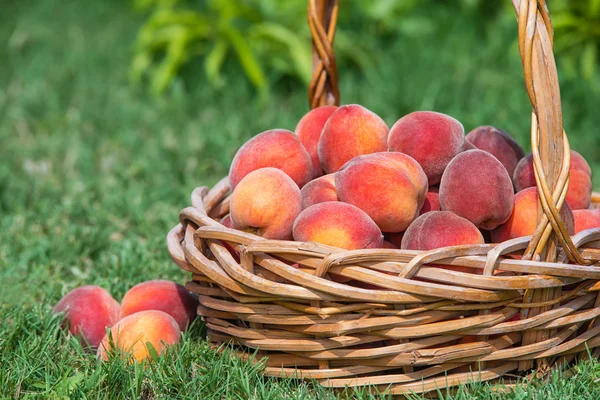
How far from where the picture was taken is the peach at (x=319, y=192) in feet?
4.85

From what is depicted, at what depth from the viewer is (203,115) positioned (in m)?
3.34

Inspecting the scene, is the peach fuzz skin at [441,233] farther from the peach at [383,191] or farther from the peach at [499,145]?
the peach at [499,145]

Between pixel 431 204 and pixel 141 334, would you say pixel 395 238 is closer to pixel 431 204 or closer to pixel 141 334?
pixel 431 204

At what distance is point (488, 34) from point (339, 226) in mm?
2745

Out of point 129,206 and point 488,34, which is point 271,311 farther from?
point 488,34

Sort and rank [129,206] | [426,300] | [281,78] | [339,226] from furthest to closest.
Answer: [281,78], [129,206], [339,226], [426,300]

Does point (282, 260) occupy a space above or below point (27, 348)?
above

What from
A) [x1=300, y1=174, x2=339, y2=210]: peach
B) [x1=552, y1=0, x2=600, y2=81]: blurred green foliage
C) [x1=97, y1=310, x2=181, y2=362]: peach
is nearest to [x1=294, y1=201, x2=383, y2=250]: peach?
[x1=300, y1=174, x2=339, y2=210]: peach

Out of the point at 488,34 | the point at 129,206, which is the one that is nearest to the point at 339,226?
the point at 129,206

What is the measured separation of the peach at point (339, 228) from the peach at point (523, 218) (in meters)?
0.28

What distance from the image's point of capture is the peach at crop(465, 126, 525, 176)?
1.64m

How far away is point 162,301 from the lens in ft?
5.14

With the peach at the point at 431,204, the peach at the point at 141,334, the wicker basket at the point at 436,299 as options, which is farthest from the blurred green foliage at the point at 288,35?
the wicker basket at the point at 436,299

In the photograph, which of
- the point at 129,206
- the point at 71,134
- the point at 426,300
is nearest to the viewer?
the point at 426,300
